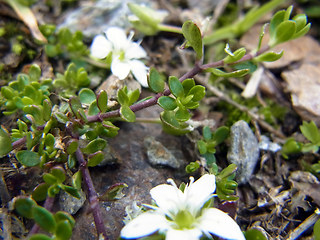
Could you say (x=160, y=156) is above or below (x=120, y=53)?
below

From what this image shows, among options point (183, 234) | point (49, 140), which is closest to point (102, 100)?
point (49, 140)

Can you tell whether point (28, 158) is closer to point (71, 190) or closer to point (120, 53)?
point (71, 190)

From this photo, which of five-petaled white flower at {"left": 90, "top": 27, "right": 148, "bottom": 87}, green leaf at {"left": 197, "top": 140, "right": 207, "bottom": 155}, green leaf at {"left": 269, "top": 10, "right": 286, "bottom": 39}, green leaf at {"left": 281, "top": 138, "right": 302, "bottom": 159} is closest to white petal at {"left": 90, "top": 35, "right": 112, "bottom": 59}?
five-petaled white flower at {"left": 90, "top": 27, "right": 148, "bottom": 87}

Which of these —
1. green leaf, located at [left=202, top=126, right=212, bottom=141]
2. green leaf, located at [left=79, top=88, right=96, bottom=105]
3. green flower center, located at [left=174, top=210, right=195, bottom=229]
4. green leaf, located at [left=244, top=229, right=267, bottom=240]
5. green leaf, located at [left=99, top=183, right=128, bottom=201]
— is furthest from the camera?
green leaf, located at [left=202, top=126, right=212, bottom=141]

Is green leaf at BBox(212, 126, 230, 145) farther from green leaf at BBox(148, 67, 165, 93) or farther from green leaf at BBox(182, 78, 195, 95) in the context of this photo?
green leaf at BBox(148, 67, 165, 93)

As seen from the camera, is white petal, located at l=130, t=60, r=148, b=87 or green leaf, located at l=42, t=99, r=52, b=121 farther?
white petal, located at l=130, t=60, r=148, b=87

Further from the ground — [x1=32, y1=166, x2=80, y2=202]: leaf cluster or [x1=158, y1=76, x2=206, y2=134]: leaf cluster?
[x1=158, y1=76, x2=206, y2=134]: leaf cluster

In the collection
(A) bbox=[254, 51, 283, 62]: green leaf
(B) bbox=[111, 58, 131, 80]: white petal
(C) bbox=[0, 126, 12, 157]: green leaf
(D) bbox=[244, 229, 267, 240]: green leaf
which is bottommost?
(D) bbox=[244, 229, 267, 240]: green leaf

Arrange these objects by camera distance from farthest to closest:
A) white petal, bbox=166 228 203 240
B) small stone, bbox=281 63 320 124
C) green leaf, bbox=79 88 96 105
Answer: small stone, bbox=281 63 320 124 → green leaf, bbox=79 88 96 105 → white petal, bbox=166 228 203 240

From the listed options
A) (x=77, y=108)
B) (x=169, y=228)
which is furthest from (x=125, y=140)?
(x=169, y=228)
